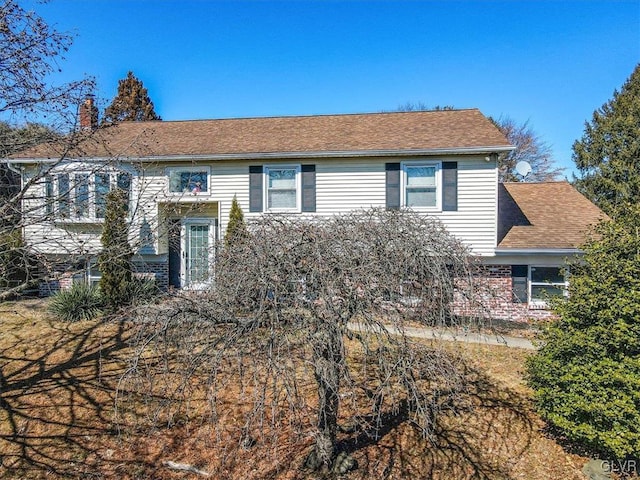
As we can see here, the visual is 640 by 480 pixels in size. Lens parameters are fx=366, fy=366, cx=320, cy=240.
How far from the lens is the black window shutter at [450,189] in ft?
34.1

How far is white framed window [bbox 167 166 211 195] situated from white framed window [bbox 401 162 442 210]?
6.10m

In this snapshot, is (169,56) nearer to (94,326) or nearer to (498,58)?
(94,326)

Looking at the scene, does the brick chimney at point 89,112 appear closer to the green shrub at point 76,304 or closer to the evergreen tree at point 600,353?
the green shrub at point 76,304

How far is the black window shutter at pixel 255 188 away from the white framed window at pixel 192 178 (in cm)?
142

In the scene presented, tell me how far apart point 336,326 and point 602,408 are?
3.42 meters

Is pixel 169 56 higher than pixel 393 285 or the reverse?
higher

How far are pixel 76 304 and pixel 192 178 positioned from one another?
486 cm

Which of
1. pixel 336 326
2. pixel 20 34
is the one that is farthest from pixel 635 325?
pixel 20 34

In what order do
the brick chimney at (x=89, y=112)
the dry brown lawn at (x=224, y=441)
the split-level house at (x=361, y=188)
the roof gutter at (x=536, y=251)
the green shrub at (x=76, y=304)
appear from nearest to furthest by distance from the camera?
the dry brown lawn at (x=224, y=441)
the brick chimney at (x=89, y=112)
the green shrub at (x=76, y=304)
the roof gutter at (x=536, y=251)
the split-level house at (x=361, y=188)

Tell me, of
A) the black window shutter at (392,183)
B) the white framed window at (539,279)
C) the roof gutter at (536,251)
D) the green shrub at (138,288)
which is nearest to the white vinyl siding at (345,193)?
the black window shutter at (392,183)

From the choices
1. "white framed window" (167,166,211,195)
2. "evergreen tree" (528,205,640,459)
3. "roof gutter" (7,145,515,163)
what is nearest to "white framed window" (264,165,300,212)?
"roof gutter" (7,145,515,163)

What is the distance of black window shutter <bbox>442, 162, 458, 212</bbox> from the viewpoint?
10.4 m

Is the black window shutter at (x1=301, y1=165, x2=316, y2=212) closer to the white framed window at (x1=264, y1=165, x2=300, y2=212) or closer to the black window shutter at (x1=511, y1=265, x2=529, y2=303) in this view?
the white framed window at (x1=264, y1=165, x2=300, y2=212)

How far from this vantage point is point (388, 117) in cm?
1341
